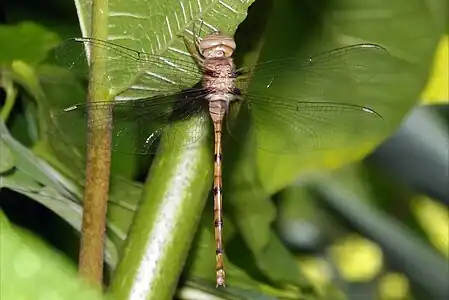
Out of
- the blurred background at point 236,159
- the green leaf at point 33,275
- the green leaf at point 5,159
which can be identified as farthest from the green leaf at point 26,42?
the green leaf at point 33,275

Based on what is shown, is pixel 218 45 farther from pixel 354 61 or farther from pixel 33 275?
pixel 33 275

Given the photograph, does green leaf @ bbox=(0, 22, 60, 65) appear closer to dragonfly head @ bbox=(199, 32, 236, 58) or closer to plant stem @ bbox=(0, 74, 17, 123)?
plant stem @ bbox=(0, 74, 17, 123)

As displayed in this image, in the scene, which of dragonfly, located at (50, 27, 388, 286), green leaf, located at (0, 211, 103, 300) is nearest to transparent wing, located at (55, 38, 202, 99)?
dragonfly, located at (50, 27, 388, 286)

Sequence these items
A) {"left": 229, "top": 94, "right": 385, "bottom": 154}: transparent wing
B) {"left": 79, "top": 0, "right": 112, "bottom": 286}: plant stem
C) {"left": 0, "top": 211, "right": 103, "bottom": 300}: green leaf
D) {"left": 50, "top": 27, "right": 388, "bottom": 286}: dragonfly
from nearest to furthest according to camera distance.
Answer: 1. {"left": 0, "top": 211, "right": 103, "bottom": 300}: green leaf
2. {"left": 79, "top": 0, "right": 112, "bottom": 286}: plant stem
3. {"left": 50, "top": 27, "right": 388, "bottom": 286}: dragonfly
4. {"left": 229, "top": 94, "right": 385, "bottom": 154}: transparent wing

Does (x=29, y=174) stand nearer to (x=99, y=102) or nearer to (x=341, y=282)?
(x=99, y=102)

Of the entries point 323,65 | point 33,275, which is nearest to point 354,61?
point 323,65

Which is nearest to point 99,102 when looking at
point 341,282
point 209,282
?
point 209,282
